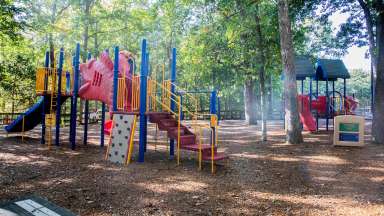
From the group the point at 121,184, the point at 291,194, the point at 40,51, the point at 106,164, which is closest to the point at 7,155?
the point at 106,164

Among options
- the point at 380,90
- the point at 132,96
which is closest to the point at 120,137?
the point at 132,96

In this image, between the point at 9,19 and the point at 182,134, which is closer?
the point at 182,134

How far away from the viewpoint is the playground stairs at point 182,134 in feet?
26.8

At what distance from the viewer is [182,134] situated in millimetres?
8805

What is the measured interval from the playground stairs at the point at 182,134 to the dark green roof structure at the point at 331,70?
11.4m

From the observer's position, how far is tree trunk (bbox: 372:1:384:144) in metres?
11.9

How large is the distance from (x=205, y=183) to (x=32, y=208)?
3221 millimetres

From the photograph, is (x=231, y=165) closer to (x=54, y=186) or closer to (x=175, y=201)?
(x=175, y=201)

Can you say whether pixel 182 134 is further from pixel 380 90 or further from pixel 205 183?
pixel 380 90

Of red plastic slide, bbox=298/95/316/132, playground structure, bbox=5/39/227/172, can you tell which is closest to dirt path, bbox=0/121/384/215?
playground structure, bbox=5/39/227/172

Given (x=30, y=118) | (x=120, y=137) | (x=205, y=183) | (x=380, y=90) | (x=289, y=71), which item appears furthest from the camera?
(x=30, y=118)

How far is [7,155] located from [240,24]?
33.1 ft

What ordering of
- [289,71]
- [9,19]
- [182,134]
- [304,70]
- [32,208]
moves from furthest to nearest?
[304,70] < [9,19] < [289,71] < [182,134] < [32,208]

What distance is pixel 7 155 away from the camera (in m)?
9.59
